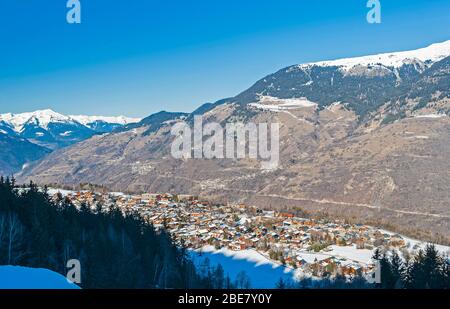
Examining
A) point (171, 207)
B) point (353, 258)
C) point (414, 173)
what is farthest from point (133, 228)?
point (414, 173)

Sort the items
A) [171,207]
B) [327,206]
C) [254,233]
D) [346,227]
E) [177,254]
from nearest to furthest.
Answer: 1. [177,254]
2. [254,233]
3. [346,227]
4. [171,207]
5. [327,206]

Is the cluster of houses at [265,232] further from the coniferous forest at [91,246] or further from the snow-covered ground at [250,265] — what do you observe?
the coniferous forest at [91,246]

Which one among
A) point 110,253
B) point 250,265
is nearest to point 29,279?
point 110,253

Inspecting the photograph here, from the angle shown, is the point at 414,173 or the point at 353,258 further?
the point at 414,173

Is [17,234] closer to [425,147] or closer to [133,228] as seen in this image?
[133,228]
